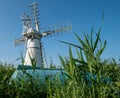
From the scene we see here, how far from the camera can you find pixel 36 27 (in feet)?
116

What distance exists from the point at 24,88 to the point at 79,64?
1197 millimetres

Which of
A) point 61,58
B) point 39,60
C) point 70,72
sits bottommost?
point 70,72

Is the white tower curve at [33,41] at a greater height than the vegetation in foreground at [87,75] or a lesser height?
greater

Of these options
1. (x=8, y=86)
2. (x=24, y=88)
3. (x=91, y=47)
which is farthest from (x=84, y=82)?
(x=8, y=86)

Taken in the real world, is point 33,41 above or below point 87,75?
above

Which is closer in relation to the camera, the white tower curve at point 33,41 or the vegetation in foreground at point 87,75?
the vegetation in foreground at point 87,75

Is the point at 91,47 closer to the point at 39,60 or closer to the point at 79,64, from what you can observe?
the point at 79,64

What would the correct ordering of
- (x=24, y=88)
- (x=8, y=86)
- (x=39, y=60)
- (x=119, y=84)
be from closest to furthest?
(x=119, y=84) < (x=24, y=88) < (x=8, y=86) < (x=39, y=60)

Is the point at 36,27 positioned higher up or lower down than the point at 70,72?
higher up

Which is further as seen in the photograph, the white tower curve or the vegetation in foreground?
the white tower curve

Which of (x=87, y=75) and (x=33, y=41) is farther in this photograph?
(x=33, y=41)

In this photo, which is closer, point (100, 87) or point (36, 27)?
point (100, 87)

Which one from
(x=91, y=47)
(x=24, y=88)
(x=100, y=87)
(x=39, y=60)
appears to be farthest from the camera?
(x=39, y=60)

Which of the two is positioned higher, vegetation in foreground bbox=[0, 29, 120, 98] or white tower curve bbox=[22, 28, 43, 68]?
white tower curve bbox=[22, 28, 43, 68]
